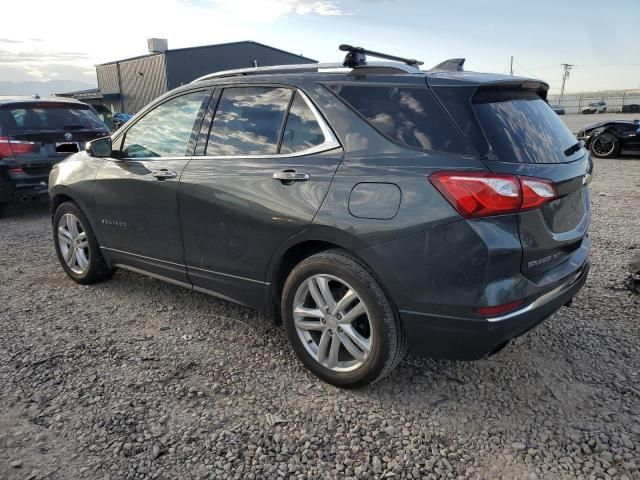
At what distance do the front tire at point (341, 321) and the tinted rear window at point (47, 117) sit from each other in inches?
238

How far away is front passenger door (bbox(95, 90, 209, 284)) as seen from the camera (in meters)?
3.52

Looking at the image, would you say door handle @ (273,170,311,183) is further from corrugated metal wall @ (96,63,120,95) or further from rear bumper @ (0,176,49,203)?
corrugated metal wall @ (96,63,120,95)

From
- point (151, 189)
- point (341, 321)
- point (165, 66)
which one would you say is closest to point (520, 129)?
point (341, 321)

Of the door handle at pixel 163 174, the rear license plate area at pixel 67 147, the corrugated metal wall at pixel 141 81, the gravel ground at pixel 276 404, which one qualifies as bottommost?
the gravel ground at pixel 276 404

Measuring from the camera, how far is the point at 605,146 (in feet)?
44.0

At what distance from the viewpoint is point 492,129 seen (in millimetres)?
2414

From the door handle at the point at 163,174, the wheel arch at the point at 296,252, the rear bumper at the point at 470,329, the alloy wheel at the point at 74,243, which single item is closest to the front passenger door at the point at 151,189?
the door handle at the point at 163,174

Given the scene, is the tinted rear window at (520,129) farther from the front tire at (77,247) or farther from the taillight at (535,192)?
the front tire at (77,247)

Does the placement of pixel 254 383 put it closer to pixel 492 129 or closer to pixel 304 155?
pixel 304 155

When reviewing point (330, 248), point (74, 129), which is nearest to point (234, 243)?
point (330, 248)

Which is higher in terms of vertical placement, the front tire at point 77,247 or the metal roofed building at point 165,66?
the metal roofed building at point 165,66

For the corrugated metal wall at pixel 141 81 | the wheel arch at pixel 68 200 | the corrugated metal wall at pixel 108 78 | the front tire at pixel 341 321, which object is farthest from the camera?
the corrugated metal wall at pixel 108 78

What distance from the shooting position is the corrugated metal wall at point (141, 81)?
113ft

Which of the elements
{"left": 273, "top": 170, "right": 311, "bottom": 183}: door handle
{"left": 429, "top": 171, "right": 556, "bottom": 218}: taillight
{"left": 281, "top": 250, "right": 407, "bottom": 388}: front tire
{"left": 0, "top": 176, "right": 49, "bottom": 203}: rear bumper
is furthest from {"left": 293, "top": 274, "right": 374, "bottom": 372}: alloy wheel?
{"left": 0, "top": 176, "right": 49, "bottom": 203}: rear bumper
